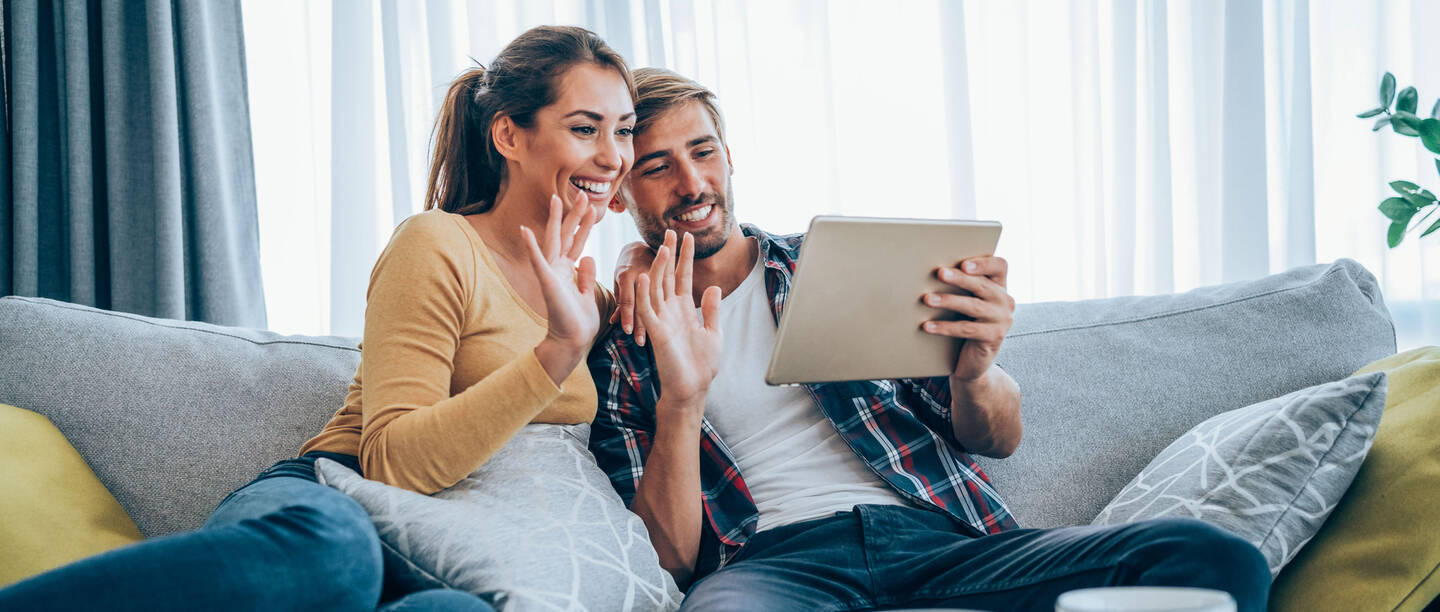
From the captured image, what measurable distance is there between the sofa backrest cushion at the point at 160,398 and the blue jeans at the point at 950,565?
2.40 feet

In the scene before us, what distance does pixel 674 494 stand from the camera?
51.9 inches

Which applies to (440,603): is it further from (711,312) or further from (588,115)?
(588,115)

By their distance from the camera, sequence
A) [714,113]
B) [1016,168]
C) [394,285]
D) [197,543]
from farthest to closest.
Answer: [1016,168] → [714,113] → [394,285] → [197,543]

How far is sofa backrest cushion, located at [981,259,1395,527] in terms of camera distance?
1.50 m

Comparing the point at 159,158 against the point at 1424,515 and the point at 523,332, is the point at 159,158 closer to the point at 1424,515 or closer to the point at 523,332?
the point at 523,332

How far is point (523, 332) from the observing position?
1365 mm

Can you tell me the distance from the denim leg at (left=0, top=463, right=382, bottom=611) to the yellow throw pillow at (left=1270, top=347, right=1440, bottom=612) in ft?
3.51

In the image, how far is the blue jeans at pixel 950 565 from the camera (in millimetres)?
924

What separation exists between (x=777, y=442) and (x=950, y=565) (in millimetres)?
353

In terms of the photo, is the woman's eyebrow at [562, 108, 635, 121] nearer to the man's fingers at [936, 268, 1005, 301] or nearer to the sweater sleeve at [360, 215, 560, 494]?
the sweater sleeve at [360, 215, 560, 494]

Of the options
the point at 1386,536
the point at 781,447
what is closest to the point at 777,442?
the point at 781,447

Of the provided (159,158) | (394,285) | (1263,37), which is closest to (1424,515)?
(394,285)

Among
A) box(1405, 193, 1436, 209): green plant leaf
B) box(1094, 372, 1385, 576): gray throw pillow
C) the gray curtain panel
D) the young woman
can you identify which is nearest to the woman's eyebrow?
the young woman

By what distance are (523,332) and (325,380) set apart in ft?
1.26
